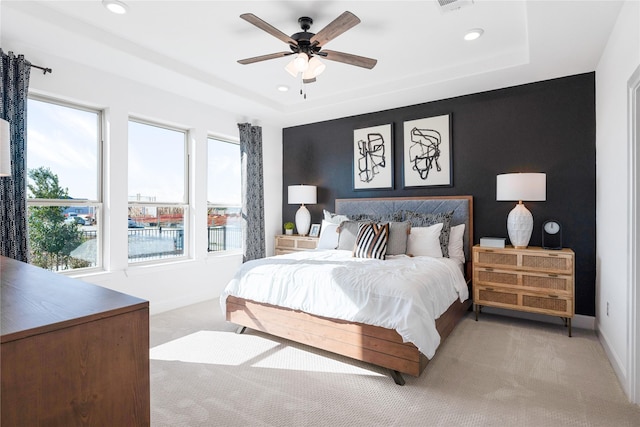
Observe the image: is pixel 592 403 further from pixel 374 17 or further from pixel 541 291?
pixel 374 17

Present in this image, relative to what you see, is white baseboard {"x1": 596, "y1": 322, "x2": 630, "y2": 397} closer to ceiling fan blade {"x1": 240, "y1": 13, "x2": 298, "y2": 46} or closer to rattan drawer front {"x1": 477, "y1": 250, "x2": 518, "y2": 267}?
rattan drawer front {"x1": 477, "y1": 250, "x2": 518, "y2": 267}

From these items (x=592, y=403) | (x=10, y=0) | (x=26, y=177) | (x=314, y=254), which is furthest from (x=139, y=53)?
(x=592, y=403)

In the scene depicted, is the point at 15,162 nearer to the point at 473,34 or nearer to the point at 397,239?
the point at 397,239

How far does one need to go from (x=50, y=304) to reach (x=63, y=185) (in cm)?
289

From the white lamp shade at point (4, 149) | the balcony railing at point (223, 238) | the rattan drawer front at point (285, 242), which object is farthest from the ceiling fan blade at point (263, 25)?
the rattan drawer front at point (285, 242)

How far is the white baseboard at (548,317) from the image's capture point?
3.42m

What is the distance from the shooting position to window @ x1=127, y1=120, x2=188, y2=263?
4004 millimetres

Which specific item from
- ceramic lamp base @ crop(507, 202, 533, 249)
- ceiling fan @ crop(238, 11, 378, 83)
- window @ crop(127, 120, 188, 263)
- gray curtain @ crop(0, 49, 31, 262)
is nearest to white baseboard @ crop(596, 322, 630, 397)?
ceramic lamp base @ crop(507, 202, 533, 249)

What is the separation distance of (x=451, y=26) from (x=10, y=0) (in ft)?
10.8

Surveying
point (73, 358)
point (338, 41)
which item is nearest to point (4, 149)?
point (73, 358)

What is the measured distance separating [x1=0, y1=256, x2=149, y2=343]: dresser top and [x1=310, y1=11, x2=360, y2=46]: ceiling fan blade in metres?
2.03

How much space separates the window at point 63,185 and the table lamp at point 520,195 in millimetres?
4275

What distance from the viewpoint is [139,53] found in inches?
125

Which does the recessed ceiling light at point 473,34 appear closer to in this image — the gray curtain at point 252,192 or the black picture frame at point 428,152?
the black picture frame at point 428,152
